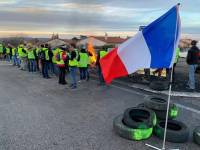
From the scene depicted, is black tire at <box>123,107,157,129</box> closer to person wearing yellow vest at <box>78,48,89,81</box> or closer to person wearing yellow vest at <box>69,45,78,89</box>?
person wearing yellow vest at <box>69,45,78,89</box>

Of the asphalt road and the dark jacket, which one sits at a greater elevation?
the dark jacket

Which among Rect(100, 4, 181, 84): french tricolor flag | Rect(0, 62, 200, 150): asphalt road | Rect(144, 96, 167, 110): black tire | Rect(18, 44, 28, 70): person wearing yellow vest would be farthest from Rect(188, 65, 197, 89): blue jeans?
Rect(18, 44, 28, 70): person wearing yellow vest

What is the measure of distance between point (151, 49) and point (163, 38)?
34 centimetres

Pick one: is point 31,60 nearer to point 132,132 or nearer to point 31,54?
point 31,54

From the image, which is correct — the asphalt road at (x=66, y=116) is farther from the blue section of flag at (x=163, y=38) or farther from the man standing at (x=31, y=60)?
the man standing at (x=31, y=60)

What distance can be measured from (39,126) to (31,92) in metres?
5.18

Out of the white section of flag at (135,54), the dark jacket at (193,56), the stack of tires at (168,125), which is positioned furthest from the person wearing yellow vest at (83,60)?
the white section of flag at (135,54)

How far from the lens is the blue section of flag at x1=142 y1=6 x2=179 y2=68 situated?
645 cm

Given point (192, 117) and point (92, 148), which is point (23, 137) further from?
point (192, 117)

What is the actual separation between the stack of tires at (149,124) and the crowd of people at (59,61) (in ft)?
21.5

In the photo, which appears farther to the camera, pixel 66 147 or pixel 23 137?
pixel 23 137

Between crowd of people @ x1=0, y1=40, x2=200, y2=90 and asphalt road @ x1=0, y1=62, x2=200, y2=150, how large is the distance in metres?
1.00

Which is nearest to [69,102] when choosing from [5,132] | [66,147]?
[5,132]

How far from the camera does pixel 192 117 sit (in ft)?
29.6
